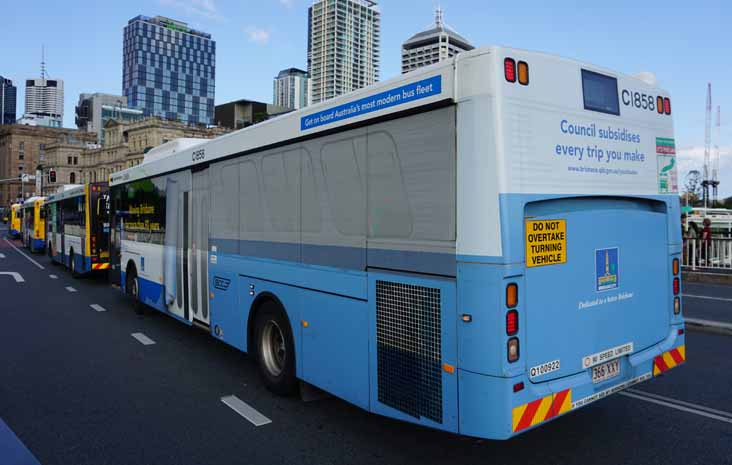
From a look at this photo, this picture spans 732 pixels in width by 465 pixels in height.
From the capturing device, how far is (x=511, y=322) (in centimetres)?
379

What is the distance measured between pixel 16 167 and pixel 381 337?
18753cm

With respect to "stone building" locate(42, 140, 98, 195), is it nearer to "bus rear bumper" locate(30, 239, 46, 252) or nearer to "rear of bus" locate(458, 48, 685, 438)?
"bus rear bumper" locate(30, 239, 46, 252)

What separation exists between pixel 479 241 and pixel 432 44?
4740 inches

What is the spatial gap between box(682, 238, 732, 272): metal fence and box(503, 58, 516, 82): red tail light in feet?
55.2

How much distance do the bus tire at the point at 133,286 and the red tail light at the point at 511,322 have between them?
29.1 ft

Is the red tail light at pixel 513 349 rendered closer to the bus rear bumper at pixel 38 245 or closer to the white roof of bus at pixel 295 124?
the white roof of bus at pixel 295 124

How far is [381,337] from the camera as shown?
451cm

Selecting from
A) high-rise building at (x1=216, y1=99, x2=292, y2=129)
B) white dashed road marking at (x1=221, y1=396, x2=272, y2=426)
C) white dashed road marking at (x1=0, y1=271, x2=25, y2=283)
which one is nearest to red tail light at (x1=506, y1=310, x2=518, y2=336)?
white dashed road marking at (x1=221, y1=396, x2=272, y2=426)

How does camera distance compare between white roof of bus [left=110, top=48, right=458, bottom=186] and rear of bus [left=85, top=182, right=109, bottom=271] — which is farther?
rear of bus [left=85, top=182, right=109, bottom=271]

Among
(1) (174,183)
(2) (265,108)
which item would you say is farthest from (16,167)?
(1) (174,183)

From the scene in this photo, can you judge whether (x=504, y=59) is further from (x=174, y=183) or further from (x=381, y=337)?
(x=174, y=183)

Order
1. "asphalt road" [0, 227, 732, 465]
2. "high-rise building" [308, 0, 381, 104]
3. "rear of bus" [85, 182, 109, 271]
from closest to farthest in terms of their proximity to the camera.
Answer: "asphalt road" [0, 227, 732, 465] → "rear of bus" [85, 182, 109, 271] → "high-rise building" [308, 0, 381, 104]

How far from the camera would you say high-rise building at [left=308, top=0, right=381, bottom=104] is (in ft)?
559

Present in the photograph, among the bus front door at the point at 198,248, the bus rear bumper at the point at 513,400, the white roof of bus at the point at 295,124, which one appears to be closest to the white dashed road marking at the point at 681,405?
the bus rear bumper at the point at 513,400
